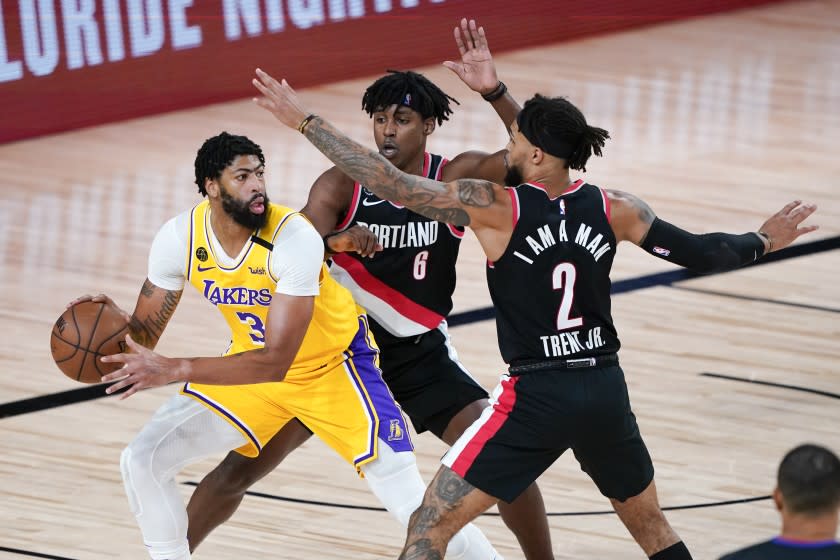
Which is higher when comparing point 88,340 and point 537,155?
point 537,155

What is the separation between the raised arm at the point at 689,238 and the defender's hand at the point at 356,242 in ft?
3.18

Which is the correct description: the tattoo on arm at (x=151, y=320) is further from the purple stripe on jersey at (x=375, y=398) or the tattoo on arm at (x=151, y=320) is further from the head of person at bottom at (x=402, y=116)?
the head of person at bottom at (x=402, y=116)

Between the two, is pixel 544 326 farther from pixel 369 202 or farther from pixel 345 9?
pixel 345 9

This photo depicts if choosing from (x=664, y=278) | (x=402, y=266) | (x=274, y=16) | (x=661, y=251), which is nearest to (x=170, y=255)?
(x=402, y=266)

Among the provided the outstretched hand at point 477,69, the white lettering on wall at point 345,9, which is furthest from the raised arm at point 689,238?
the white lettering on wall at point 345,9

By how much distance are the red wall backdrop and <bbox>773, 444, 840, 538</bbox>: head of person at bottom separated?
1133 cm

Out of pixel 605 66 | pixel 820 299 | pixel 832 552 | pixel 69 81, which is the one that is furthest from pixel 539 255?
pixel 605 66

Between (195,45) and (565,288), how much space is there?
10.7 metres

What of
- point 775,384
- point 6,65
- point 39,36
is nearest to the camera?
point 775,384

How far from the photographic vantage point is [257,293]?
Answer: 248 inches

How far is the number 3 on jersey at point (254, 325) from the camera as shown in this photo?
252 inches

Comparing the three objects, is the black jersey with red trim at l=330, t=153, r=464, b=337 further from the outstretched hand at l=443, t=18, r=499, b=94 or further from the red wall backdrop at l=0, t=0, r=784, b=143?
the red wall backdrop at l=0, t=0, r=784, b=143

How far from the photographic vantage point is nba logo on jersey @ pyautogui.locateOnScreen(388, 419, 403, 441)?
6.33 meters

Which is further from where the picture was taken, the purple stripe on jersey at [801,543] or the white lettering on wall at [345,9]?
the white lettering on wall at [345,9]
